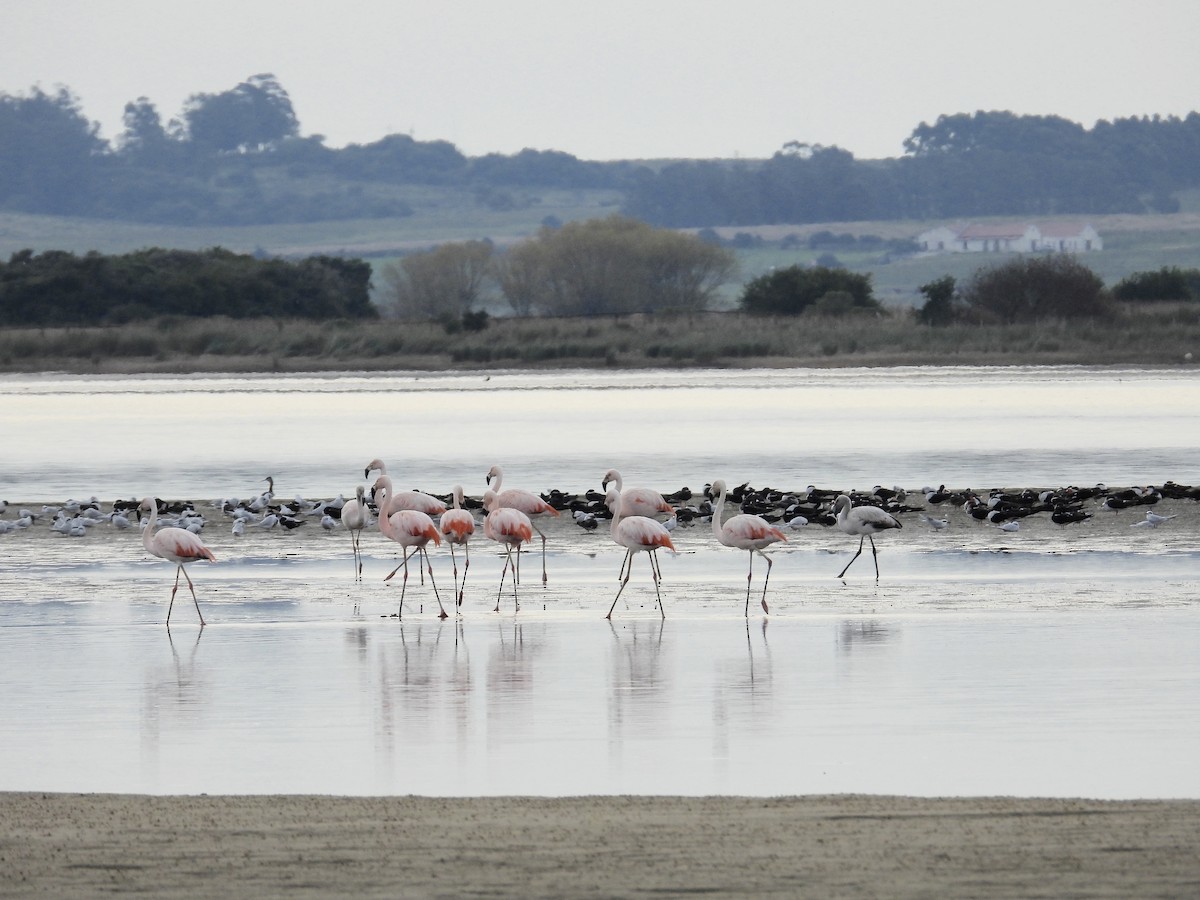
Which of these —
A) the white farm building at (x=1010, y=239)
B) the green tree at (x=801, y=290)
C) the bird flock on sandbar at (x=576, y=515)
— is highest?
the white farm building at (x=1010, y=239)

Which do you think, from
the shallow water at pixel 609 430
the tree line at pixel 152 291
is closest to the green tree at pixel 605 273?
the tree line at pixel 152 291

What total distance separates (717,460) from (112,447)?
35.5 feet

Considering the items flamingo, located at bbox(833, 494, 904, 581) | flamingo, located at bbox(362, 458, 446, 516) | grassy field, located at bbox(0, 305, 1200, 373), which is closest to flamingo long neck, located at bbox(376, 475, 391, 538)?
flamingo, located at bbox(362, 458, 446, 516)

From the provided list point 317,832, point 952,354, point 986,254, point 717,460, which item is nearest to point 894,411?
point 717,460

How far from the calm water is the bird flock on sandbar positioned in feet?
0.72

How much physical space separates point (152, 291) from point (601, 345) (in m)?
19.4

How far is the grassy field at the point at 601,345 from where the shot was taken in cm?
6066

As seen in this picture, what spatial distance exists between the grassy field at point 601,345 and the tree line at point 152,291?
12.7ft

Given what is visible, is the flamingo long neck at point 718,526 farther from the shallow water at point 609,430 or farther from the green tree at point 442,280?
the green tree at point 442,280

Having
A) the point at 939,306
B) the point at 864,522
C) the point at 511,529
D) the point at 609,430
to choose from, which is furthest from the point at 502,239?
the point at 511,529

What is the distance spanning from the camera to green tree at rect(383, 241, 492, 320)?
92438mm

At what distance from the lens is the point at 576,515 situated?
64.5ft

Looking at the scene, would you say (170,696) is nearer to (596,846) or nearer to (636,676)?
(636,676)

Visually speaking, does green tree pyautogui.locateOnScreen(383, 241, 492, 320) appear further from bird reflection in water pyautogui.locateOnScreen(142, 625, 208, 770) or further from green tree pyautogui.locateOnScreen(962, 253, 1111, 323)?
bird reflection in water pyautogui.locateOnScreen(142, 625, 208, 770)
